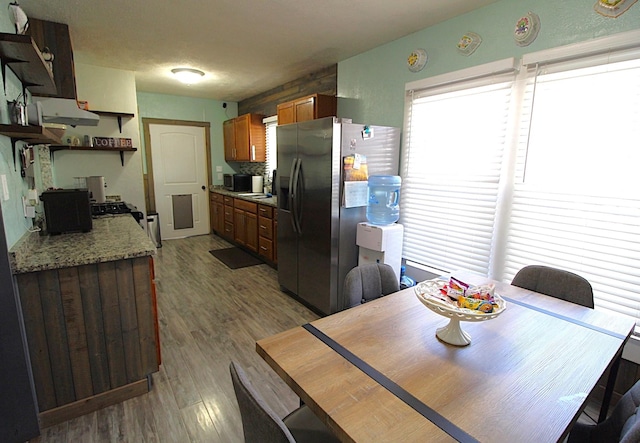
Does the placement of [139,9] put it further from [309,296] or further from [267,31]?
[309,296]

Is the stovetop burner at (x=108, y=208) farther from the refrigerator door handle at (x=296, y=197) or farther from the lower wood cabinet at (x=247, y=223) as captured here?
the refrigerator door handle at (x=296, y=197)

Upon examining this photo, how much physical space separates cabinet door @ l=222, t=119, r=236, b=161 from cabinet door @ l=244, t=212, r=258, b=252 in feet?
5.63

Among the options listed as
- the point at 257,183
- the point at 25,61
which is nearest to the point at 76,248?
the point at 25,61

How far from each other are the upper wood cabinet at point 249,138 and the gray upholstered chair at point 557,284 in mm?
4428

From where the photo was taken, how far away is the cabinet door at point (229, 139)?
5816 millimetres

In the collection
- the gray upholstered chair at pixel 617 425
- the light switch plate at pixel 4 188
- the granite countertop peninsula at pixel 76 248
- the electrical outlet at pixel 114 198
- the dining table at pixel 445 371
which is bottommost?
the gray upholstered chair at pixel 617 425

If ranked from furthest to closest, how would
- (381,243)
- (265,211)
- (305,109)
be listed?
(265,211) < (305,109) < (381,243)

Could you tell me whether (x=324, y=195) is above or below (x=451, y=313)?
above

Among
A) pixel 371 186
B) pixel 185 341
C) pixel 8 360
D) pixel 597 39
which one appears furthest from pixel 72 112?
pixel 597 39

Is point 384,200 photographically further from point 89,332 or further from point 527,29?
point 89,332

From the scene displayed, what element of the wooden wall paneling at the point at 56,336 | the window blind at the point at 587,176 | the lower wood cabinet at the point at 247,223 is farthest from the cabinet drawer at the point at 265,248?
the window blind at the point at 587,176

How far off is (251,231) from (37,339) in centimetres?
307

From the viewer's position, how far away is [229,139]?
5.98 m

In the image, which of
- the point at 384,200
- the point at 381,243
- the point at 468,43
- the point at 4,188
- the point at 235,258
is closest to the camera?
the point at 4,188
